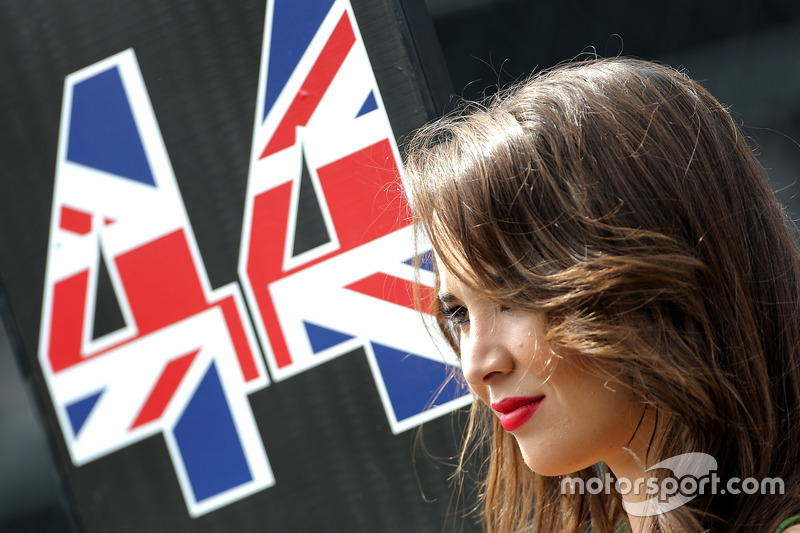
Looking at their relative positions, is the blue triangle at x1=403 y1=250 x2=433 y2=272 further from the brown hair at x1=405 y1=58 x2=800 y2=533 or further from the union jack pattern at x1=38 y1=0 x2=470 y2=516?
the brown hair at x1=405 y1=58 x2=800 y2=533

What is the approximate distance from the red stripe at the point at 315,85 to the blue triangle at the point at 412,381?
1.18 feet

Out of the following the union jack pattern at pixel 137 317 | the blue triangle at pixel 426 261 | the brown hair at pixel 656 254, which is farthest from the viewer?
the union jack pattern at pixel 137 317

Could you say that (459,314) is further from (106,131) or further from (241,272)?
(106,131)

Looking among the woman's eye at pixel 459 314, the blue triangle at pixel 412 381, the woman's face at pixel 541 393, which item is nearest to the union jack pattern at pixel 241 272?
the blue triangle at pixel 412 381

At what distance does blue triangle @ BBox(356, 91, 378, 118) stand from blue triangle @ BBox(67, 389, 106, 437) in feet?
2.21

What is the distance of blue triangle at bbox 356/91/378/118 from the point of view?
4.41ft

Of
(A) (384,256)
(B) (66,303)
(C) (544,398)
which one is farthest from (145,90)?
(C) (544,398)

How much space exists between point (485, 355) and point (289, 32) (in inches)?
25.9

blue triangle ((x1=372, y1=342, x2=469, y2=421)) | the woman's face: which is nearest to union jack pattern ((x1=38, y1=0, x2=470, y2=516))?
blue triangle ((x1=372, y1=342, x2=469, y2=421))

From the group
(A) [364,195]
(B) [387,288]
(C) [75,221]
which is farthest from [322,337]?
(C) [75,221]

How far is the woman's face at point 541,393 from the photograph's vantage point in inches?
38.2

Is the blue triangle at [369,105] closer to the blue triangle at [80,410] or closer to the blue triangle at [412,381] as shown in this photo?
the blue triangle at [412,381]

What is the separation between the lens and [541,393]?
0.99m

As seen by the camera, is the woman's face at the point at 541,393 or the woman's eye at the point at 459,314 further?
the woman's eye at the point at 459,314
